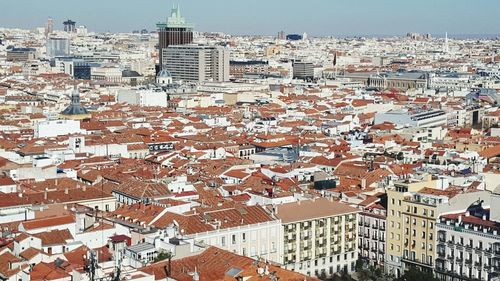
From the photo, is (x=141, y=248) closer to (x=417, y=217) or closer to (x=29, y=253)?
(x=29, y=253)

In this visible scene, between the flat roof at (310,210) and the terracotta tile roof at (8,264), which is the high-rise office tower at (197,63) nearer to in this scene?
the flat roof at (310,210)

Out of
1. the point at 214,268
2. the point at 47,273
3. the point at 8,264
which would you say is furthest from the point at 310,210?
the point at 47,273

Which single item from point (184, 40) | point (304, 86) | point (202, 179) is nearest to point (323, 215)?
point (202, 179)

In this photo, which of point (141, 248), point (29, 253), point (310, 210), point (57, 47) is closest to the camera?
point (29, 253)

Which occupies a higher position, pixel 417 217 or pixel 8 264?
pixel 8 264

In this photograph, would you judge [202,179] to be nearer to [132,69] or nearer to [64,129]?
[64,129]

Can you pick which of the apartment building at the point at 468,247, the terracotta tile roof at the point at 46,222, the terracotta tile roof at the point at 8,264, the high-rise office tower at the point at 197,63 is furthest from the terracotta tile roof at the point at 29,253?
the high-rise office tower at the point at 197,63
